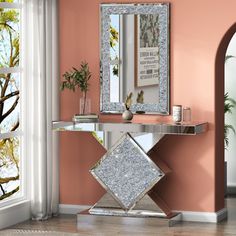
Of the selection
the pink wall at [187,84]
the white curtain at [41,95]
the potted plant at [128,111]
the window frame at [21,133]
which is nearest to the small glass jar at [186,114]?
the pink wall at [187,84]

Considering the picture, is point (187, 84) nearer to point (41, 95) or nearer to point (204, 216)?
point (204, 216)

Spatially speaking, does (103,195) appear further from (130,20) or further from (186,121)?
(130,20)

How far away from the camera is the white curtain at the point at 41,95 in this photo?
8.83 metres

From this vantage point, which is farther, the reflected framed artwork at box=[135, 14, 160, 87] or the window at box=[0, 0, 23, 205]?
the reflected framed artwork at box=[135, 14, 160, 87]

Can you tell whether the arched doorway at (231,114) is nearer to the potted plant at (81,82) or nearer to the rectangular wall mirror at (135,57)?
the rectangular wall mirror at (135,57)

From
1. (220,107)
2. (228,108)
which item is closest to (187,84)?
(220,107)

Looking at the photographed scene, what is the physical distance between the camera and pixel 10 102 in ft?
28.6

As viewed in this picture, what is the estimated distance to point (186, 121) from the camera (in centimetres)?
866

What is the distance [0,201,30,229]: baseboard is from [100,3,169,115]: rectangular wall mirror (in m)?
1.21

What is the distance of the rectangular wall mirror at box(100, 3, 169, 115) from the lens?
345 inches

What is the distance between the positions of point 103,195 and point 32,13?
1.87 meters

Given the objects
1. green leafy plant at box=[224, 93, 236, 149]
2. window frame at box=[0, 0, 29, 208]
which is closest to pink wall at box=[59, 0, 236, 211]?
window frame at box=[0, 0, 29, 208]

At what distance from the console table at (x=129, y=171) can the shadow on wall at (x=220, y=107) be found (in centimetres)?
21

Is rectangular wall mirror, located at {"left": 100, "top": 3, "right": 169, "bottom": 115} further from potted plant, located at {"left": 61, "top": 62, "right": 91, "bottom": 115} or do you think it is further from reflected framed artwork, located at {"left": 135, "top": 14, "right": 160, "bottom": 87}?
potted plant, located at {"left": 61, "top": 62, "right": 91, "bottom": 115}
